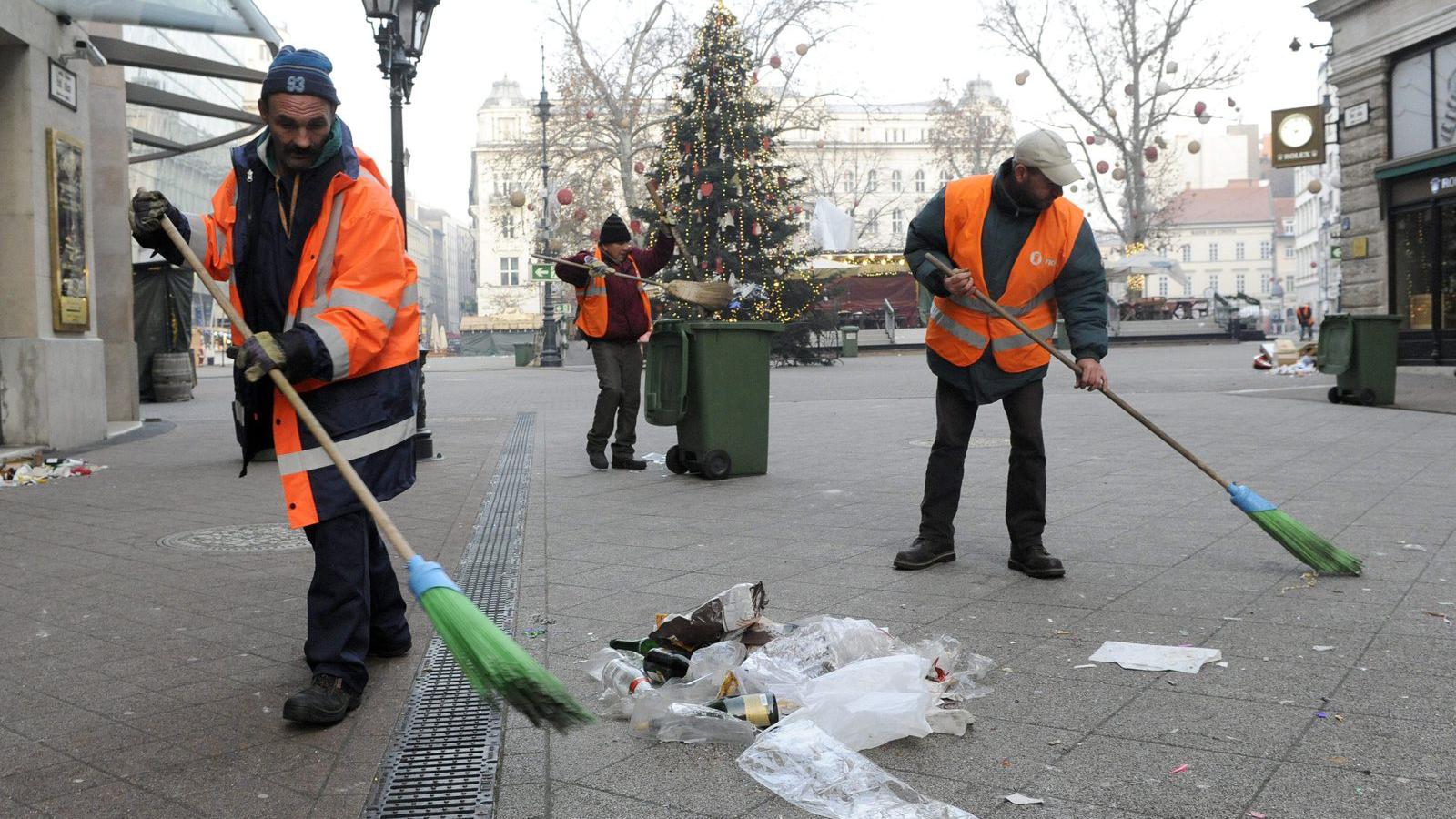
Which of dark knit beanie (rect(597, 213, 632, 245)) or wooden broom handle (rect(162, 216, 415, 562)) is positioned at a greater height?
dark knit beanie (rect(597, 213, 632, 245))

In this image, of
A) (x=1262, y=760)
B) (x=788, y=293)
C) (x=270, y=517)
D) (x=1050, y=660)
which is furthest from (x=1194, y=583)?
(x=788, y=293)

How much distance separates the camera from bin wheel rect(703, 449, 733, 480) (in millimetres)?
8352

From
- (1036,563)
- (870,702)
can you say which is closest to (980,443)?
(1036,563)

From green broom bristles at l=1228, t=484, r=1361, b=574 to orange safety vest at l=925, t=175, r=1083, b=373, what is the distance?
3.53ft

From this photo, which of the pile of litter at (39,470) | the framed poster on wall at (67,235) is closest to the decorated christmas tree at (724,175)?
the framed poster on wall at (67,235)

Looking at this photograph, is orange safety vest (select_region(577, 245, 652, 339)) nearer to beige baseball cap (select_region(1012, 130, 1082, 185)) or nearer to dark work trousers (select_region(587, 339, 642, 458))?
dark work trousers (select_region(587, 339, 642, 458))

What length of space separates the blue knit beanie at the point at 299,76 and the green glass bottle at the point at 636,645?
1783mm

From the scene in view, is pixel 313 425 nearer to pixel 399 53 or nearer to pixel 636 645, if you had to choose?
pixel 636 645

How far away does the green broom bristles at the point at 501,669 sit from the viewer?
2816 mm

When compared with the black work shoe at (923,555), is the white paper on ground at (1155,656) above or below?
below

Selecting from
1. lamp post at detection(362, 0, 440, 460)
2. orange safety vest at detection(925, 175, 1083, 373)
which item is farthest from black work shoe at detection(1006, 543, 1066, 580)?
lamp post at detection(362, 0, 440, 460)

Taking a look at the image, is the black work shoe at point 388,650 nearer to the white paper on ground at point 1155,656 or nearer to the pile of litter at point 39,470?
the white paper on ground at point 1155,656

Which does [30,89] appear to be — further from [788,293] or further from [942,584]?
[788,293]

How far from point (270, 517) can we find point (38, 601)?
2267 mm
